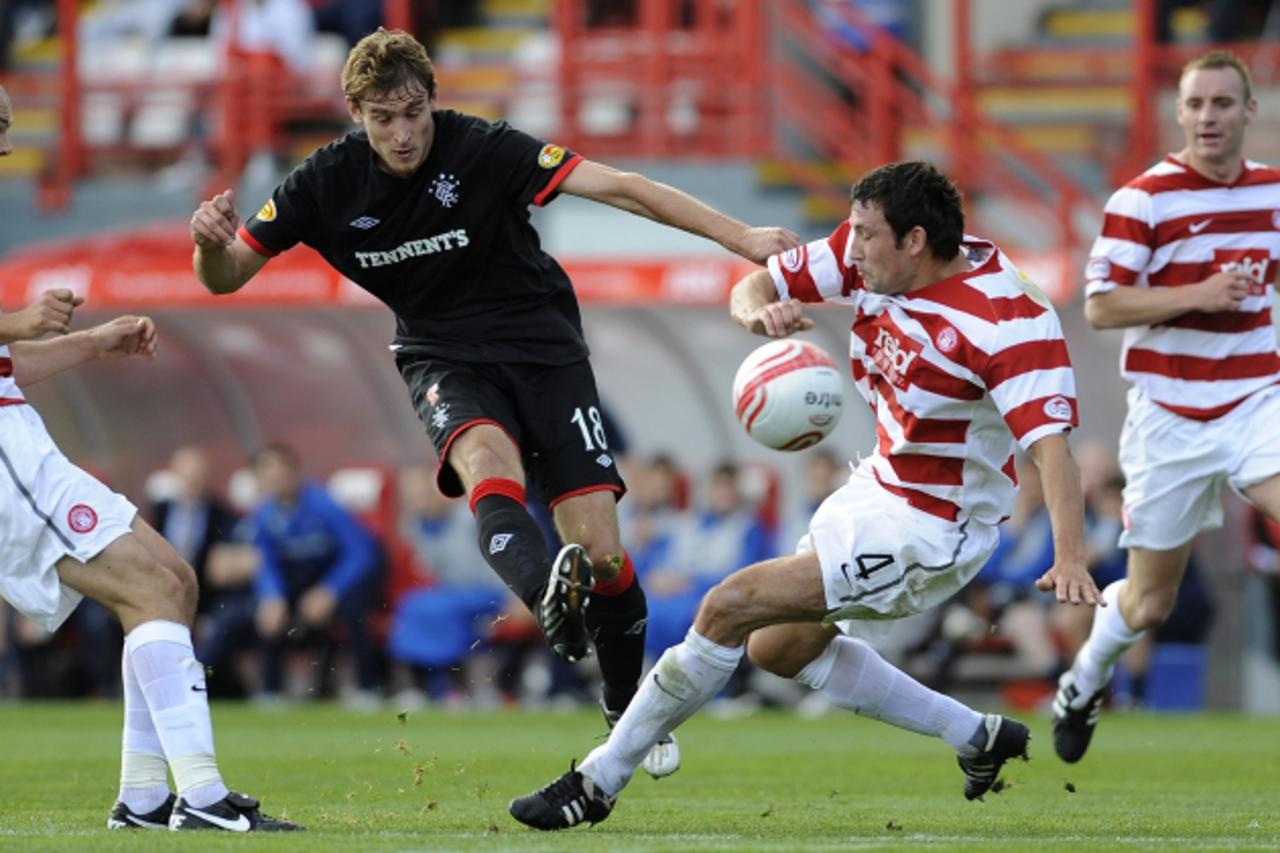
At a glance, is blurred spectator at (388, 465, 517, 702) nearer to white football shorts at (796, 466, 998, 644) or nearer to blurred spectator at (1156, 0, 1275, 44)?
blurred spectator at (1156, 0, 1275, 44)

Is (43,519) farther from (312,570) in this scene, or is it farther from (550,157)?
(312,570)

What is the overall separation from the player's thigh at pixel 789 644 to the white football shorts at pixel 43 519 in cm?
208

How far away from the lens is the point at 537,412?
8.20 metres

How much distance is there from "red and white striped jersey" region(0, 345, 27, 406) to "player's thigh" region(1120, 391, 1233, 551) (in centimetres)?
440

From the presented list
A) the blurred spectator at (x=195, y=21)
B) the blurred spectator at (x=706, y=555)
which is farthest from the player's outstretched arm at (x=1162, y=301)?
the blurred spectator at (x=195, y=21)

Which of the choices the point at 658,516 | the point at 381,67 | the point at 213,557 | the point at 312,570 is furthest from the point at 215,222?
the point at 213,557

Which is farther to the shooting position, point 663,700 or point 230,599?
point 230,599

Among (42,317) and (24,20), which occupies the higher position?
(42,317)

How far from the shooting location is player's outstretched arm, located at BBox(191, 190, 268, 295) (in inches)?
305

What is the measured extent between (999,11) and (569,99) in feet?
15.2

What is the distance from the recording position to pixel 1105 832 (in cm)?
730

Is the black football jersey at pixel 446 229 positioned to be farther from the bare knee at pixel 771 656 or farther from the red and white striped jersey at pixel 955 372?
the bare knee at pixel 771 656

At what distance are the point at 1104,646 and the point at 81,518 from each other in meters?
4.38

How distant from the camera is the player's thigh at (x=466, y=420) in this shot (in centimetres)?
782
